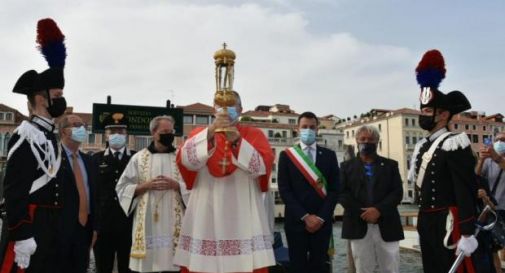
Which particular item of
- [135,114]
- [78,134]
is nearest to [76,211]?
[78,134]

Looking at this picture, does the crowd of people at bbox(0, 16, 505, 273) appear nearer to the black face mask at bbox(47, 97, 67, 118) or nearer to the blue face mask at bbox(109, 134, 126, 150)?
the black face mask at bbox(47, 97, 67, 118)

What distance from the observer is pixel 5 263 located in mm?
3535

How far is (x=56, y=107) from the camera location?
403cm

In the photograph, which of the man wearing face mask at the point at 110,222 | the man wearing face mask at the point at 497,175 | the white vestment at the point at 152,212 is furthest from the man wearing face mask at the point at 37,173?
the man wearing face mask at the point at 497,175

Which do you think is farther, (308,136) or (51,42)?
(308,136)

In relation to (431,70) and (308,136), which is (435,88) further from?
(308,136)

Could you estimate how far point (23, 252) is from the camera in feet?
11.2

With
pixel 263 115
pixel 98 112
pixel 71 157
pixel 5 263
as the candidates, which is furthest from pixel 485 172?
pixel 263 115

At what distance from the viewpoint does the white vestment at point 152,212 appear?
16.0 feet

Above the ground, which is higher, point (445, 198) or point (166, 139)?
point (166, 139)

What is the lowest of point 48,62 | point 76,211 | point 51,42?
point 76,211

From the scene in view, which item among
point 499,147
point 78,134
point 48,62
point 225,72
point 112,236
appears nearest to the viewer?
point 225,72

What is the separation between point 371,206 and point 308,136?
113cm

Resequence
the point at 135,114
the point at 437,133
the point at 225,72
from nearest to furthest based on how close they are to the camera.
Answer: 1. the point at 225,72
2. the point at 437,133
3. the point at 135,114
